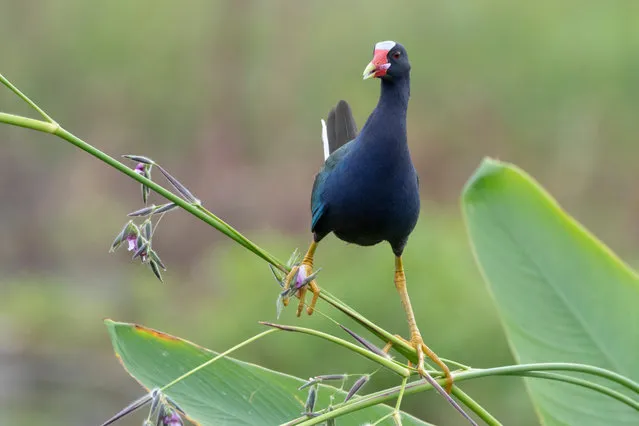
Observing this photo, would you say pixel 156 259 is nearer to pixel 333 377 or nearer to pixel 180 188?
pixel 180 188

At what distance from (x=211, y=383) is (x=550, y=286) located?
51 cm

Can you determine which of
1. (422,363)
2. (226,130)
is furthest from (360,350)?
(226,130)

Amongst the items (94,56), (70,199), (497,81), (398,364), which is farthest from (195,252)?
(398,364)

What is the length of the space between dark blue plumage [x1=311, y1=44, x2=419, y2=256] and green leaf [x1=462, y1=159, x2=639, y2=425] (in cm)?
30

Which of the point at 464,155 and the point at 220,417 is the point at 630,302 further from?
the point at 464,155

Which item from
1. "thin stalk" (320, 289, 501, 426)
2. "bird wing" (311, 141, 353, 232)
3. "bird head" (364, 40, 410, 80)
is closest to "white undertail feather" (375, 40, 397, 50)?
"bird head" (364, 40, 410, 80)

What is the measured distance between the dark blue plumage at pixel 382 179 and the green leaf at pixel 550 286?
0.99ft

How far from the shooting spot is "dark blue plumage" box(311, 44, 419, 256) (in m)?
0.91

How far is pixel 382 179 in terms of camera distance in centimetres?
93

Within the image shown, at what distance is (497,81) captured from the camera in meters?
6.28

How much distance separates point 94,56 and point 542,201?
6332 mm

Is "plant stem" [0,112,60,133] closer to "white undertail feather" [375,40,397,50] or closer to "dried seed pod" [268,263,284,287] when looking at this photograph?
"dried seed pod" [268,263,284,287]

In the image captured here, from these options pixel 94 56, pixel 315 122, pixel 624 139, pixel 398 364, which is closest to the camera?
pixel 398 364

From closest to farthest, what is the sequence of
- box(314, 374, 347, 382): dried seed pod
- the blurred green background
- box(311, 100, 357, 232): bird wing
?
box(314, 374, 347, 382): dried seed pod < box(311, 100, 357, 232): bird wing < the blurred green background
